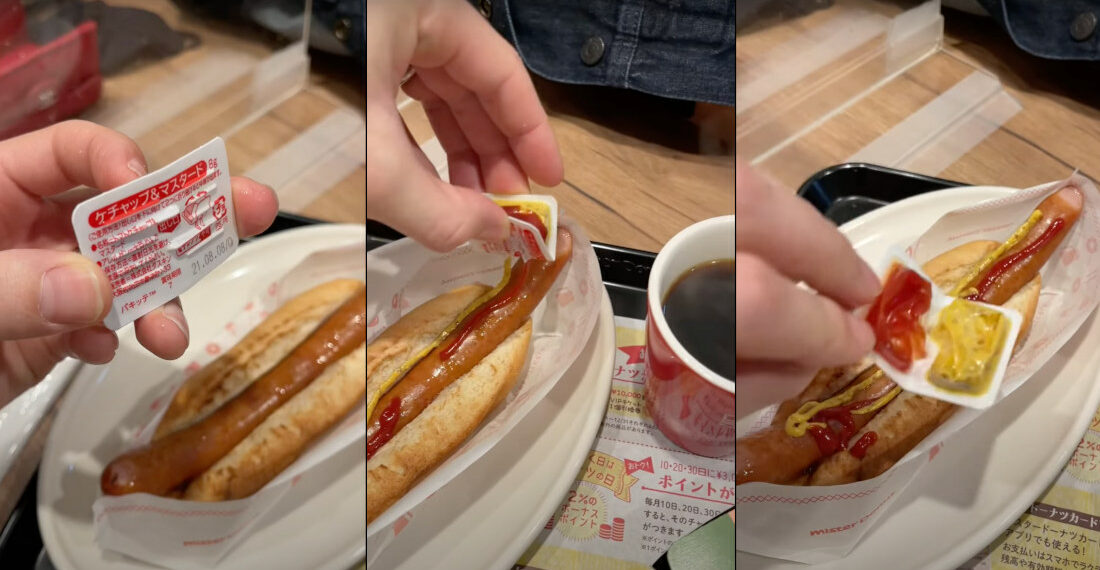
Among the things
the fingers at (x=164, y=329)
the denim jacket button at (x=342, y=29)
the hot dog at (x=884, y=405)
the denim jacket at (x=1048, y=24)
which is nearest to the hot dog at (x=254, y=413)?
the fingers at (x=164, y=329)

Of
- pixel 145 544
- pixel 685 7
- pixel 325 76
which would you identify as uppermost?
pixel 685 7

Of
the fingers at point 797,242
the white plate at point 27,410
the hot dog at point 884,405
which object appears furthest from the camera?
the white plate at point 27,410

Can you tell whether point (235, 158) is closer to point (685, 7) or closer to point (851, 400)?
point (685, 7)

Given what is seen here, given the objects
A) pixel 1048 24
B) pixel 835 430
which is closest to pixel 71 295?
pixel 835 430

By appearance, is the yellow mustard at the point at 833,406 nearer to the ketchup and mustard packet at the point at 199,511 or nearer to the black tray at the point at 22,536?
the ketchup and mustard packet at the point at 199,511

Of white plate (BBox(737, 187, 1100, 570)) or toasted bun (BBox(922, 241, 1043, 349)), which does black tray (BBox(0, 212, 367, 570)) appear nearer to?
white plate (BBox(737, 187, 1100, 570))

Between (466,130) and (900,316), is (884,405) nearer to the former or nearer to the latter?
(900,316)

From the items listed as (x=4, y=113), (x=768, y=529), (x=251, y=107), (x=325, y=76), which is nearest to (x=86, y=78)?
(x=4, y=113)
